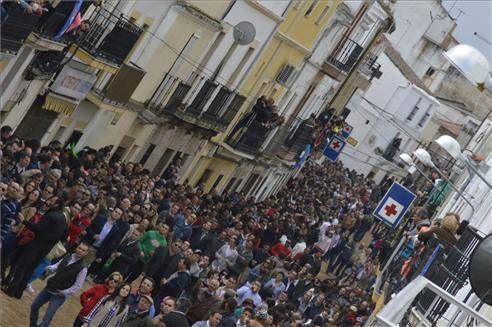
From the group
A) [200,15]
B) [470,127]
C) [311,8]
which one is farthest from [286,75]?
[470,127]

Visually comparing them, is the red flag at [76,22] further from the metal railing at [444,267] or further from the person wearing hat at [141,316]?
the person wearing hat at [141,316]

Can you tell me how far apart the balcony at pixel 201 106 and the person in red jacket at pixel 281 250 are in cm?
651

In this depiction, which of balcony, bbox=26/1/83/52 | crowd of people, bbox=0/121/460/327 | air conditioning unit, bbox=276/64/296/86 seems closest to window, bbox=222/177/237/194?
air conditioning unit, bbox=276/64/296/86

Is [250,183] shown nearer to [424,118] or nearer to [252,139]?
[252,139]

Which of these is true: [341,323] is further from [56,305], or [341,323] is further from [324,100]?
[324,100]

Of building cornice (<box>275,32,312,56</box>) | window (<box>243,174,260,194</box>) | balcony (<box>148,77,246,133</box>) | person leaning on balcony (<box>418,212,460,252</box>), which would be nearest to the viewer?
person leaning on balcony (<box>418,212,460,252</box>)

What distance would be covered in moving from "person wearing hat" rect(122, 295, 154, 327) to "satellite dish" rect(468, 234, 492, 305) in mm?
4324

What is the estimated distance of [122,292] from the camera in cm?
1702

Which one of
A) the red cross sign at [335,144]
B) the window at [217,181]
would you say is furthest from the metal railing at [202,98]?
the red cross sign at [335,144]

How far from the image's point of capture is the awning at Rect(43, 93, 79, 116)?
31.0 m

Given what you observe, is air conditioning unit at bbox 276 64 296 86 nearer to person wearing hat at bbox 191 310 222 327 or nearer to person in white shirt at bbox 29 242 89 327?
person wearing hat at bbox 191 310 222 327

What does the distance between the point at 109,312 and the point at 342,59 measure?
41.0 metres

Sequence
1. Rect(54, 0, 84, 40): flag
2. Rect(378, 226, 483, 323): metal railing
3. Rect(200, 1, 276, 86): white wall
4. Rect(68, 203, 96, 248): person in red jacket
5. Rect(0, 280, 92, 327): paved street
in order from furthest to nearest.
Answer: Rect(200, 1, 276, 86): white wall, Rect(54, 0, 84, 40): flag, Rect(68, 203, 96, 248): person in red jacket, Rect(0, 280, 92, 327): paved street, Rect(378, 226, 483, 323): metal railing

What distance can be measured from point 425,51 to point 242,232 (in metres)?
67.2
